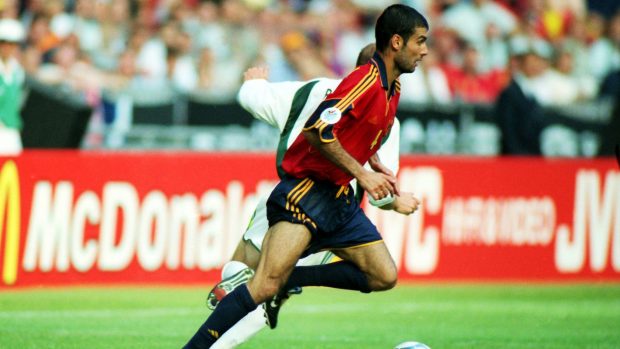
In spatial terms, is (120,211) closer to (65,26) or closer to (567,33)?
(65,26)

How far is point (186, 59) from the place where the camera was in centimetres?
1750

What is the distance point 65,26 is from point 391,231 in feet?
16.4

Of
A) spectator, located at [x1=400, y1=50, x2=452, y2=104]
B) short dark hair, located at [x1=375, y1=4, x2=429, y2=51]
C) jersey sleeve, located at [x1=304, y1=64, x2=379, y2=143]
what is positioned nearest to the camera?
jersey sleeve, located at [x1=304, y1=64, x2=379, y2=143]

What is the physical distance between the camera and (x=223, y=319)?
783cm

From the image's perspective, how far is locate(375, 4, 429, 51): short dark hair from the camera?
26.5ft

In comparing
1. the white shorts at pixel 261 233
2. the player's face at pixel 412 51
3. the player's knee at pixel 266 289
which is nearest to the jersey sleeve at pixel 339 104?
the player's face at pixel 412 51

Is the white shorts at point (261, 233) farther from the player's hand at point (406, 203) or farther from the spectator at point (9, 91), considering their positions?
the spectator at point (9, 91)

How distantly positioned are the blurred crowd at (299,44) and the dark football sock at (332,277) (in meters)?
7.99

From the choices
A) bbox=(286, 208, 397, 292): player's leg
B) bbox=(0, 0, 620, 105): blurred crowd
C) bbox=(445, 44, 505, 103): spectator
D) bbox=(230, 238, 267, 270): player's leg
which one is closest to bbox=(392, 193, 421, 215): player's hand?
bbox=(286, 208, 397, 292): player's leg

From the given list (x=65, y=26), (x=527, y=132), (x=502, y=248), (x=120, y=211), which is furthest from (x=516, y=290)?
(x=65, y=26)

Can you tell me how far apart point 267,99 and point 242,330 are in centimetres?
158

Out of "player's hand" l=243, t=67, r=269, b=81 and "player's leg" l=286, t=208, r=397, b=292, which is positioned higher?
"player's hand" l=243, t=67, r=269, b=81

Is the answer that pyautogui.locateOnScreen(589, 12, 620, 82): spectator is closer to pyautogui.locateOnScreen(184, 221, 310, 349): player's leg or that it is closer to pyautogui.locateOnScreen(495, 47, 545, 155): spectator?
pyautogui.locateOnScreen(495, 47, 545, 155): spectator

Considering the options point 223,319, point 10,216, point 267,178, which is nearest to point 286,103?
point 223,319
